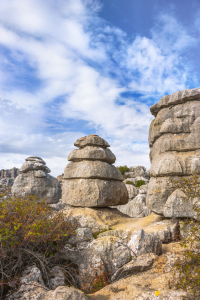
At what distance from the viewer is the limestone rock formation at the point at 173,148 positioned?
8.64 meters

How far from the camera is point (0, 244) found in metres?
5.59

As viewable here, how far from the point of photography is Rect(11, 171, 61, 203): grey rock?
1678cm

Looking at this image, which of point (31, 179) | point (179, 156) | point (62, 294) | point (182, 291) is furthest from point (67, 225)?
point (31, 179)

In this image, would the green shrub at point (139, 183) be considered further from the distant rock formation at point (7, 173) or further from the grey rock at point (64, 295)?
the distant rock formation at point (7, 173)

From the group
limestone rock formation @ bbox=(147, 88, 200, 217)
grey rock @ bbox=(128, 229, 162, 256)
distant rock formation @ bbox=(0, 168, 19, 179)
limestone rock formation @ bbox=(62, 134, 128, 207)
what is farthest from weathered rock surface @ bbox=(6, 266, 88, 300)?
distant rock formation @ bbox=(0, 168, 19, 179)

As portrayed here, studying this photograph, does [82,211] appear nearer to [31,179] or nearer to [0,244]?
[0,244]

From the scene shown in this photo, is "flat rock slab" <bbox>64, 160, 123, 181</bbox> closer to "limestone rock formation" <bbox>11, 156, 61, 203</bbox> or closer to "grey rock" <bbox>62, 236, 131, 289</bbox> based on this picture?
"grey rock" <bbox>62, 236, 131, 289</bbox>

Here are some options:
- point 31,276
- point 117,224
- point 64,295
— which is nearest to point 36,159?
point 117,224

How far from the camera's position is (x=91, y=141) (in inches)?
423

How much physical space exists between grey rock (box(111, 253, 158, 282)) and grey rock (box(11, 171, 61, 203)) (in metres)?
11.7

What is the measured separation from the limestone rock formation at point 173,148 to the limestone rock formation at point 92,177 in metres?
1.79

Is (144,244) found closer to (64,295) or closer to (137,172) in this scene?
(64,295)

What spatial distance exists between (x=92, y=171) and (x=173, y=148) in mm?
3789

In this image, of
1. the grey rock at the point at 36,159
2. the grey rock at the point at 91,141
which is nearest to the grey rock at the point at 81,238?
the grey rock at the point at 91,141
